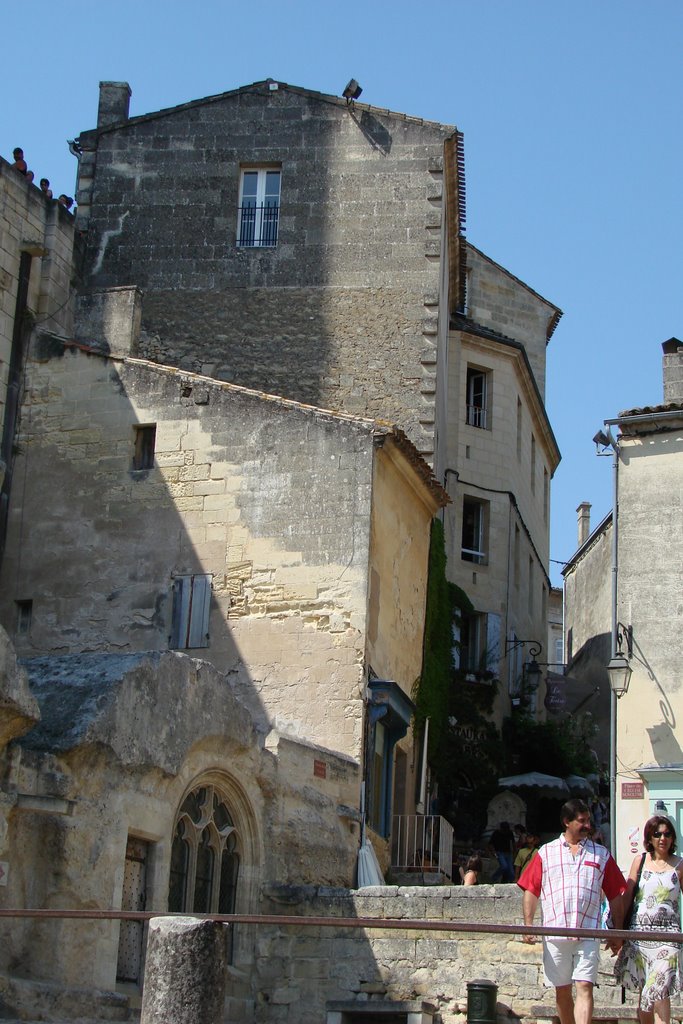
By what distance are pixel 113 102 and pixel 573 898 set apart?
17.3m

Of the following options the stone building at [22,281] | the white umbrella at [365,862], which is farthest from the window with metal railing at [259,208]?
the white umbrella at [365,862]

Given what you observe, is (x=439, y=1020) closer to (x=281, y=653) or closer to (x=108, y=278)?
(x=281, y=653)

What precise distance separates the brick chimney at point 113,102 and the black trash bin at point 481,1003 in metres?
15.3

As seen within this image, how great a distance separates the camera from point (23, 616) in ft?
62.8

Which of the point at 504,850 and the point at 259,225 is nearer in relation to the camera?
the point at 504,850

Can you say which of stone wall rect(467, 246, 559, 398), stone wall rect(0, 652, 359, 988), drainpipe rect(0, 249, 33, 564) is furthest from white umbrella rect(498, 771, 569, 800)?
stone wall rect(467, 246, 559, 398)

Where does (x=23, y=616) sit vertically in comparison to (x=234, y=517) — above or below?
below

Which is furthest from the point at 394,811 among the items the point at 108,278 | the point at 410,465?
the point at 108,278

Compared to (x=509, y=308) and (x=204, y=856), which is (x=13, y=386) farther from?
(x=509, y=308)

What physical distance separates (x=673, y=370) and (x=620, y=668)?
15.7ft

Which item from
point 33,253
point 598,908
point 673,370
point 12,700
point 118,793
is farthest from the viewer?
point 673,370

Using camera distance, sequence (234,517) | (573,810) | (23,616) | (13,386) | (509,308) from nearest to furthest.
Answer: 1. (573,810)
2. (234,517)
3. (23,616)
4. (13,386)
5. (509,308)

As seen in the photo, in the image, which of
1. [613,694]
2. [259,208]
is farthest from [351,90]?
[613,694]

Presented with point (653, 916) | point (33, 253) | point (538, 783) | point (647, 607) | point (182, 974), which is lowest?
point (182, 974)
